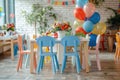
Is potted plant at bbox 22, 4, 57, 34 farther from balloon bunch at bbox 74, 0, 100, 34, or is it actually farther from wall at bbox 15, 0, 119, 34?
balloon bunch at bbox 74, 0, 100, 34

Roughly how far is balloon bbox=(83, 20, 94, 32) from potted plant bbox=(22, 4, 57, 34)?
259cm

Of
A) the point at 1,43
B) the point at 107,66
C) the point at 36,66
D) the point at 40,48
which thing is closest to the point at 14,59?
the point at 1,43

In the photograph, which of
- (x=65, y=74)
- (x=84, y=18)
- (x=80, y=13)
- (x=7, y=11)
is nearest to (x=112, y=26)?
(x=84, y=18)

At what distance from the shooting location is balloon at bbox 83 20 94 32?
6.67 m

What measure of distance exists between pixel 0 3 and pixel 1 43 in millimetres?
2307

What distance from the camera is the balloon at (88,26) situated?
21.9 feet

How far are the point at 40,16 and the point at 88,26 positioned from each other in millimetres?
2817

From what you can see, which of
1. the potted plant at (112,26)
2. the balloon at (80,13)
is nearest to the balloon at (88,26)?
the balloon at (80,13)

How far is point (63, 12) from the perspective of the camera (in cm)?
933

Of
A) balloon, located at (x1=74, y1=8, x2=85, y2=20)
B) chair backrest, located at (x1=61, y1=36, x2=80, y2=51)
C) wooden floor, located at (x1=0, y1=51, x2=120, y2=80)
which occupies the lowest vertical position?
wooden floor, located at (x1=0, y1=51, x2=120, y2=80)

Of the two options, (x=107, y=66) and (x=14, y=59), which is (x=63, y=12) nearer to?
(x=14, y=59)

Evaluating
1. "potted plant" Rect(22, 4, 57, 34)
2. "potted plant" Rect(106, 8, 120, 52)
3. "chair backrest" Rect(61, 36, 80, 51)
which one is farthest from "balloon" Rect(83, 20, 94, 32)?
"potted plant" Rect(22, 4, 57, 34)

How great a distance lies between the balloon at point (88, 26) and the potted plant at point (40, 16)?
8.50 feet

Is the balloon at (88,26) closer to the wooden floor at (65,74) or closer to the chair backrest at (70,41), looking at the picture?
the wooden floor at (65,74)
